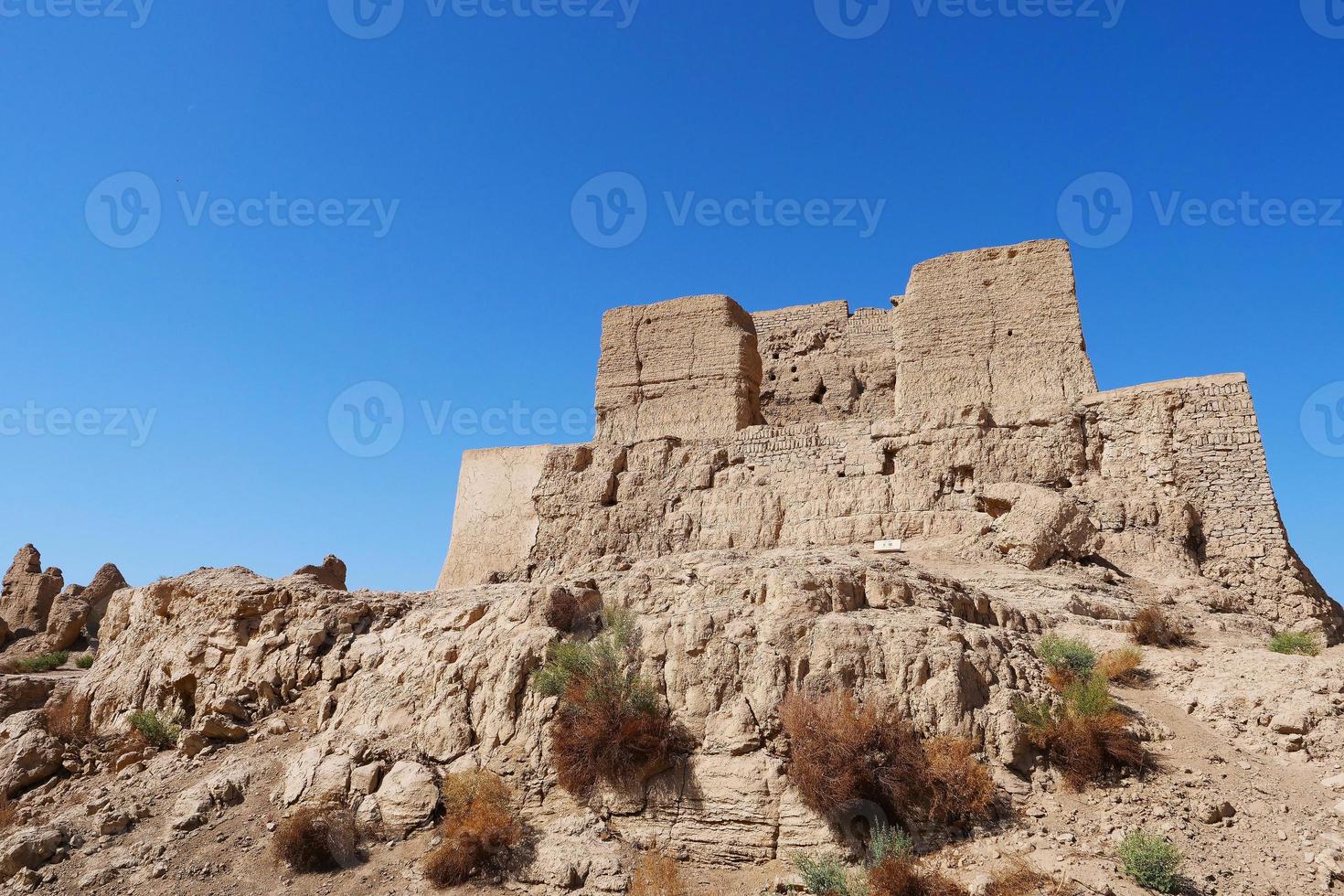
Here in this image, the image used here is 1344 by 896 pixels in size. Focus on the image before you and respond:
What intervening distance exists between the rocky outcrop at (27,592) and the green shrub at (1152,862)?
81.1 feet

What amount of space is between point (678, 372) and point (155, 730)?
959 cm

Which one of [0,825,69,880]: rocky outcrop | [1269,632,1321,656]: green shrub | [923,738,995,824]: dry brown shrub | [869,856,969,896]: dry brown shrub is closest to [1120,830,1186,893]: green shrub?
[923,738,995,824]: dry brown shrub

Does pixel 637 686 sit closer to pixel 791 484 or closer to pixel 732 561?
pixel 732 561

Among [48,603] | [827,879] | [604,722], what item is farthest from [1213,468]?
[48,603]

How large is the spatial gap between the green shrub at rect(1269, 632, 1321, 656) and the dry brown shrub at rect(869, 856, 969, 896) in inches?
223

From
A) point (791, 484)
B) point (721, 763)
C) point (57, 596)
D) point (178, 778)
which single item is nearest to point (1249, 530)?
point (791, 484)

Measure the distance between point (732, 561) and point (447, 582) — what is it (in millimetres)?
9699

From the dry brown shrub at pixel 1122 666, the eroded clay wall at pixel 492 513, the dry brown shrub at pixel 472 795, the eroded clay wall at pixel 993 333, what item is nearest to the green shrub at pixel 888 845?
the dry brown shrub at pixel 1122 666

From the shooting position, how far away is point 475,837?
7.55 m

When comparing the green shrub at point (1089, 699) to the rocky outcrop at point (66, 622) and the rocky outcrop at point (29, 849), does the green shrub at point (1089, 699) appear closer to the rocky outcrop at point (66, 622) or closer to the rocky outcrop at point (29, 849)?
the rocky outcrop at point (29, 849)

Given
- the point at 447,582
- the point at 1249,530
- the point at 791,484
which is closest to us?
the point at 1249,530

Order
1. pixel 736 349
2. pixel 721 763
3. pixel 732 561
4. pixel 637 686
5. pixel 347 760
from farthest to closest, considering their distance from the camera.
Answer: pixel 736 349 → pixel 732 561 → pixel 347 760 → pixel 637 686 → pixel 721 763

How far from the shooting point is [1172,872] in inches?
241

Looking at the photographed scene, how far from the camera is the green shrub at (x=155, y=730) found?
11.0 meters
